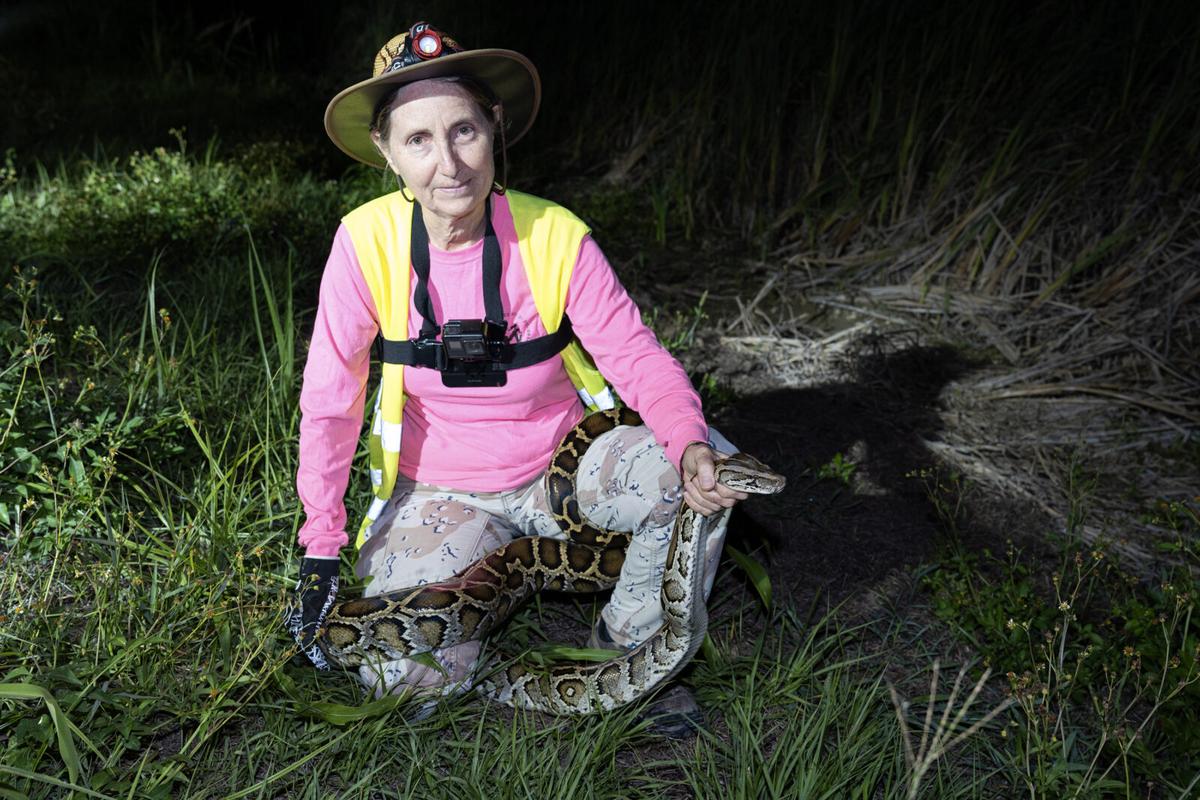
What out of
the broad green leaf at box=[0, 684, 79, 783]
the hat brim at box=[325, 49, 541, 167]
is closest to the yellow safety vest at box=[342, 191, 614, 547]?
the hat brim at box=[325, 49, 541, 167]

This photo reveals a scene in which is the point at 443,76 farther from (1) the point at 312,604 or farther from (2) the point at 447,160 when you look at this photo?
(1) the point at 312,604

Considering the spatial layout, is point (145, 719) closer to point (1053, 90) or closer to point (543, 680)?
point (543, 680)

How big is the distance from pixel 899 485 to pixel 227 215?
438 centimetres

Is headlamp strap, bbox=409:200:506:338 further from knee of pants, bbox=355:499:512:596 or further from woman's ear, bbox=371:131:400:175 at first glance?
knee of pants, bbox=355:499:512:596

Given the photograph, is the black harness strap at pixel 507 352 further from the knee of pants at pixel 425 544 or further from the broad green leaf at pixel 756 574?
the broad green leaf at pixel 756 574

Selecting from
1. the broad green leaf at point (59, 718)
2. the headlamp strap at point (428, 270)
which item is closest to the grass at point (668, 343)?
the broad green leaf at point (59, 718)

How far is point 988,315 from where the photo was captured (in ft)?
16.3

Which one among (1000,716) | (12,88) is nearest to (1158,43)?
(1000,716)

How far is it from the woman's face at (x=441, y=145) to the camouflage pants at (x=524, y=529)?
3.22 ft

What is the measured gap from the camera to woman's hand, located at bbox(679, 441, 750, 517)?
7.57ft

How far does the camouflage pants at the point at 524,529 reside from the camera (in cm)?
263

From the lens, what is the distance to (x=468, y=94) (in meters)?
2.47

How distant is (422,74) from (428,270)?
601mm

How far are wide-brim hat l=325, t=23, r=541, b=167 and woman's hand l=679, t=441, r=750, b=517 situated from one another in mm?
1239
